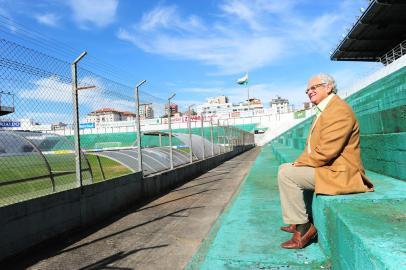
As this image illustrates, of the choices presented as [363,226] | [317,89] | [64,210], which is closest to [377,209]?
[363,226]

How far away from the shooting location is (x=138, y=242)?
20.1 ft

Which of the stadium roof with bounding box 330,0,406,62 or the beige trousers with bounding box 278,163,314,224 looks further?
the stadium roof with bounding box 330,0,406,62

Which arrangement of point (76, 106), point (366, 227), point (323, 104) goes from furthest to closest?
point (76, 106)
point (323, 104)
point (366, 227)

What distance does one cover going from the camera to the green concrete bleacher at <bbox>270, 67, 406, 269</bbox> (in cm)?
213

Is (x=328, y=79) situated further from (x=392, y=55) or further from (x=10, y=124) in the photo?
(x=392, y=55)

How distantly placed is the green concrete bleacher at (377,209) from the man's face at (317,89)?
83 centimetres

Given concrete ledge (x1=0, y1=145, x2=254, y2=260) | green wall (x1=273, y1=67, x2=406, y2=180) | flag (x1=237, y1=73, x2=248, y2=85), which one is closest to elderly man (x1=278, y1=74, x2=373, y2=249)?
green wall (x1=273, y1=67, x2=406, y2=180)

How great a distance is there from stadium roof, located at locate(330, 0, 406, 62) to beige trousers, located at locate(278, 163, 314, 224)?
28637mm

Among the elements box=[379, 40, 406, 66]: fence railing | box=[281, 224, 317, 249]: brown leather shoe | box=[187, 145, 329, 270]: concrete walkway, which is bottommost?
box=[187, 145, 329, 270]: concrete walkway

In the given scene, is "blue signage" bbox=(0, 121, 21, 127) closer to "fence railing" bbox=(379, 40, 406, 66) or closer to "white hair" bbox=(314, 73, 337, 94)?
"white hair" bbox=(314, 73, 337, 94)

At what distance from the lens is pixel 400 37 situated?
121ft

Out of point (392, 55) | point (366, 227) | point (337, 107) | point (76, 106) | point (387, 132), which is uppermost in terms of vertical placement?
point (392, 55)

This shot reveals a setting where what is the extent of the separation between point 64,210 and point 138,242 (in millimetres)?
1566

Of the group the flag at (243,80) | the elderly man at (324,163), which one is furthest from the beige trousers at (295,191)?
the flag at (243,80)
